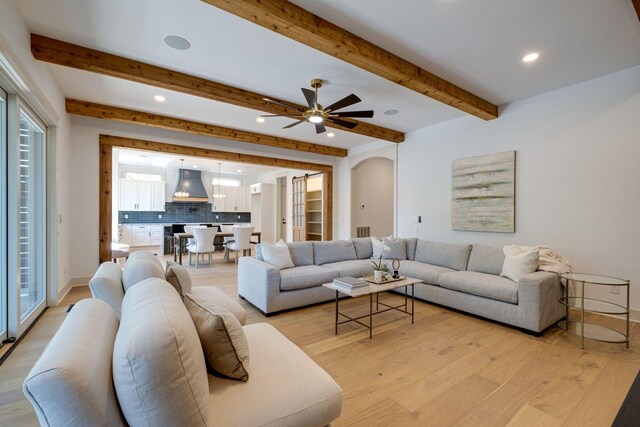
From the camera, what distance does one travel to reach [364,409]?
72.4 inches

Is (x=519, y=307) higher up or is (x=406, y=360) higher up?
(x=519, y=307)

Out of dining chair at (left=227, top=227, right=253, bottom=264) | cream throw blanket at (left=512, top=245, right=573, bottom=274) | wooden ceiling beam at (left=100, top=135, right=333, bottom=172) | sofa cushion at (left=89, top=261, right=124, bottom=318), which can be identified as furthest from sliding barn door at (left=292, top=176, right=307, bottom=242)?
sofa cushion at (left=89, top=261, right=124, bottom=318)

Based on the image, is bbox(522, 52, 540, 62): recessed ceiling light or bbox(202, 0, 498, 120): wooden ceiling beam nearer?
bbox(202, 0, 498, 120): wooden ceiling beam

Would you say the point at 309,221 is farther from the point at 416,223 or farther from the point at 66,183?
the point at 66,183

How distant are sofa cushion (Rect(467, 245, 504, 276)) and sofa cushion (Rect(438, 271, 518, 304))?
0.11m

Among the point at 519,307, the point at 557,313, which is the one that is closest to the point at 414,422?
the point at 519,307

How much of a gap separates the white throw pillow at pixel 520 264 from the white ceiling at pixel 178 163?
6.83m

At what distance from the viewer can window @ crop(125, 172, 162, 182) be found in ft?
29.4

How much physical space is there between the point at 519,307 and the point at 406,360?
1.45m

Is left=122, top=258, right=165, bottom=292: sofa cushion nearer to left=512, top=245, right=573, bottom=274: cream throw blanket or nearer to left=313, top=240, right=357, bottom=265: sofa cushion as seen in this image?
left=313, top=240, right=357, bottom=265: sofa cushion

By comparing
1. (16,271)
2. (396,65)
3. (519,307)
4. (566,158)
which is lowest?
(519,307)

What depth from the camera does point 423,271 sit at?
4.00 m

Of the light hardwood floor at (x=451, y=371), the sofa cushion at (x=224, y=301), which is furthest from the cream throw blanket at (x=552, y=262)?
the sofa cushion at (x=224, y=301)

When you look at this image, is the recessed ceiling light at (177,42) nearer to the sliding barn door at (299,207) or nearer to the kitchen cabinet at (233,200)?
the sliding barn door at (299,207)
